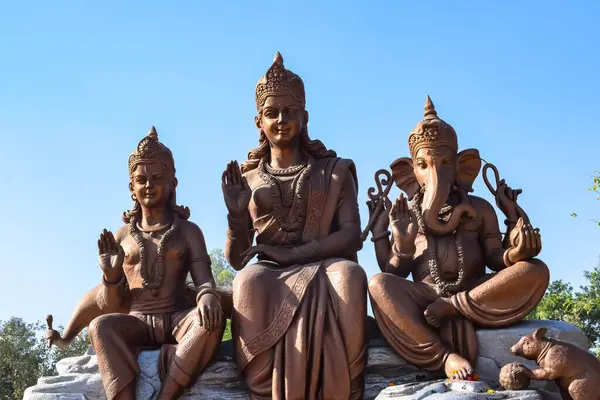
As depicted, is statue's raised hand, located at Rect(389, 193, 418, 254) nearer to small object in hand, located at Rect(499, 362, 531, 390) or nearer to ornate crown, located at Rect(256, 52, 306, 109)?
small object in hand, located at Rect(499, 362, 531, 390)

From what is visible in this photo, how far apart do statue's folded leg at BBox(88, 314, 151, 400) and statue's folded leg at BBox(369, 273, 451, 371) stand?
1850 millimetres

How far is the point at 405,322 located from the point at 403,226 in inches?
29.0

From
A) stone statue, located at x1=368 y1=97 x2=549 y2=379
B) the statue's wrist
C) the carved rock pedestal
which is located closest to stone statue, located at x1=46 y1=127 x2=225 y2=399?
the carved rock pedestal

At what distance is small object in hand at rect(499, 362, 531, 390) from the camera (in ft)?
20.5

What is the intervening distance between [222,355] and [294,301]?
0.78m

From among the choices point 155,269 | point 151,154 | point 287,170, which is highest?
point 151,154

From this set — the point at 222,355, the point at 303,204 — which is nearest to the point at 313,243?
the point at 303,204

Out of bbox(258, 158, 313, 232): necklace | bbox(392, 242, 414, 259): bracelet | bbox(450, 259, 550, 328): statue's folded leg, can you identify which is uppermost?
bbox(258, 158, 313, 232): necklace

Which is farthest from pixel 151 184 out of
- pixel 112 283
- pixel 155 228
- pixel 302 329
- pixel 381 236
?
pixel 381 236

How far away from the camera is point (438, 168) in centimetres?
734

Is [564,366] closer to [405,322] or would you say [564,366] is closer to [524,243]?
[524,243]

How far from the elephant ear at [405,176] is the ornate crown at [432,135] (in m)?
0.26

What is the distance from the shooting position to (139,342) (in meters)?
7.01

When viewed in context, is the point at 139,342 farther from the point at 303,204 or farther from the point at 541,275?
the point at 541,275
